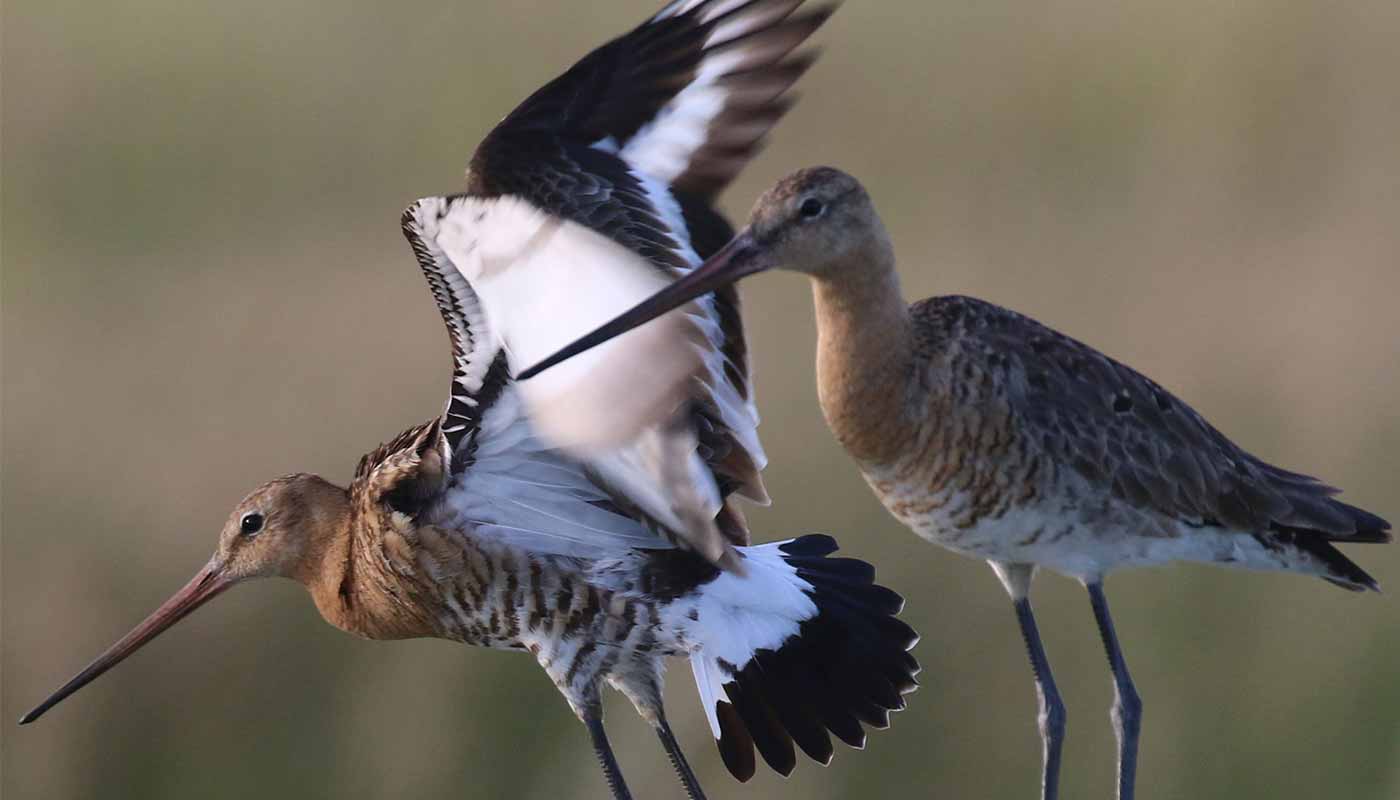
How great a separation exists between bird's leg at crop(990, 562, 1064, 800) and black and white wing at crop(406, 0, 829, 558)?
93 centimetres

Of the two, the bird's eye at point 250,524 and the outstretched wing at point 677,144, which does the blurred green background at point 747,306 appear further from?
the outstretched wing at point 677,144

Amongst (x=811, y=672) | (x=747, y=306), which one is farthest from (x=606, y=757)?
(x=747, y=306)

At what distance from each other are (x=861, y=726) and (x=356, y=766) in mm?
1835

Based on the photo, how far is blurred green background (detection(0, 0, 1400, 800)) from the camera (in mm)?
6312

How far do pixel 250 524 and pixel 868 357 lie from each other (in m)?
1.68

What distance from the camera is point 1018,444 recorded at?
4.73 metres

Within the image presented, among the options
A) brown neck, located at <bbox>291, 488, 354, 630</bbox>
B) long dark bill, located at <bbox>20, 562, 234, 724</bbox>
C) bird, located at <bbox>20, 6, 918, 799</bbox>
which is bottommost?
long dark bill, located at <bbox>20, 562, 234, 724</bbox>

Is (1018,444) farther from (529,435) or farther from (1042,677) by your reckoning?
(529,435)

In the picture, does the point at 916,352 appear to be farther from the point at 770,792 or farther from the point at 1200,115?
the point at 1200,115

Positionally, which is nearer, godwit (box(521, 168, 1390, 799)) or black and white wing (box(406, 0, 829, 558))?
black and white wing (box(406, 0, 829, 558))

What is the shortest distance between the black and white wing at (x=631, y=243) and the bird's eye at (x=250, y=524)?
3.62 feet

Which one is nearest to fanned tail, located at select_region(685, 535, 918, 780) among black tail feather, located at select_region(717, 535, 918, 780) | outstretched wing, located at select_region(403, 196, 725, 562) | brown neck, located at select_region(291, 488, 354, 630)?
black tail feather, located at select_region(717, 535, 918, 780)

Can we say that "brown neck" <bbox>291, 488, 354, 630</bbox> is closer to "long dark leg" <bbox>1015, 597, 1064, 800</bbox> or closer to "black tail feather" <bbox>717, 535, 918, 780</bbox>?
"black tail feather" <bbox>717, 535, 918, 780</bbox>

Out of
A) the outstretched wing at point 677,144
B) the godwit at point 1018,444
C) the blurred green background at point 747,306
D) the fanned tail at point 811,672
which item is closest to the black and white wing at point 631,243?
the outstretched wing at point 677,144
